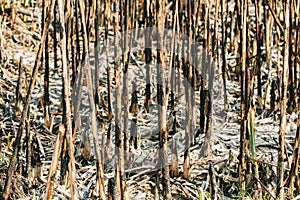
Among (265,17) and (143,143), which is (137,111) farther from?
(265,17)

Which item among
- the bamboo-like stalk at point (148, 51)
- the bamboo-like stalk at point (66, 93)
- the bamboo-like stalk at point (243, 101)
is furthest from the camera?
the bamboo-like stalk at point (148, 51)

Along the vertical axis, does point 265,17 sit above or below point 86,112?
above

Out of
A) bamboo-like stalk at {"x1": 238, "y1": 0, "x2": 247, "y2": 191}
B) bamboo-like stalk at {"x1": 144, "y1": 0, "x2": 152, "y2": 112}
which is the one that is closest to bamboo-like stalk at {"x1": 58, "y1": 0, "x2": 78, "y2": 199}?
bamboo-like stalk at {"x1": 238, "y1": 0, "x2": 247, "y2": 191}

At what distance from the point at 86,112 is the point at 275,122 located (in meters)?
0.65

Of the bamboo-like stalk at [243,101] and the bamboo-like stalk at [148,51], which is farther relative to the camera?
the bamboo-like stalk at [148,51]

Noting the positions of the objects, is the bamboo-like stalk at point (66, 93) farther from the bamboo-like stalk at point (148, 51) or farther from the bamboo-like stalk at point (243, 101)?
the bamboo-like stalk at point (148, 51)

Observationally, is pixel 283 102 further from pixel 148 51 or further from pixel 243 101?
pixel 148 51

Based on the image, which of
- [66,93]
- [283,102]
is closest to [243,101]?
[283,102]

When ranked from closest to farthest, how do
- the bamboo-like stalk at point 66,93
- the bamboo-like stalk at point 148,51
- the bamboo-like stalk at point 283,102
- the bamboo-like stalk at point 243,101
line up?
the bamboo-like stalk at point 66,93
the bamboo-like stalk at point 283,102
the bamboo-like stalk at point 243,101
the bamboo-like stalk at point 148,51

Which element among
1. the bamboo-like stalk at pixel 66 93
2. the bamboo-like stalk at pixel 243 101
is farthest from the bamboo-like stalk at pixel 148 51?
the bamboo-like stalk at pixel 66 93

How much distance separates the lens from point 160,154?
149 cm

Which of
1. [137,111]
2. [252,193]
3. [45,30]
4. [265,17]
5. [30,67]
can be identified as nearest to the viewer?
[45,30]

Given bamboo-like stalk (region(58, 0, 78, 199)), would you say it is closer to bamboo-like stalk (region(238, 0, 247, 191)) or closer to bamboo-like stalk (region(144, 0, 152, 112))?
bamboo-like stalk (region(238, 0, 247, 191))

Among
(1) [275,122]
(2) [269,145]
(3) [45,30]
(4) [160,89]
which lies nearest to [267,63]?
(1) [275,122]
